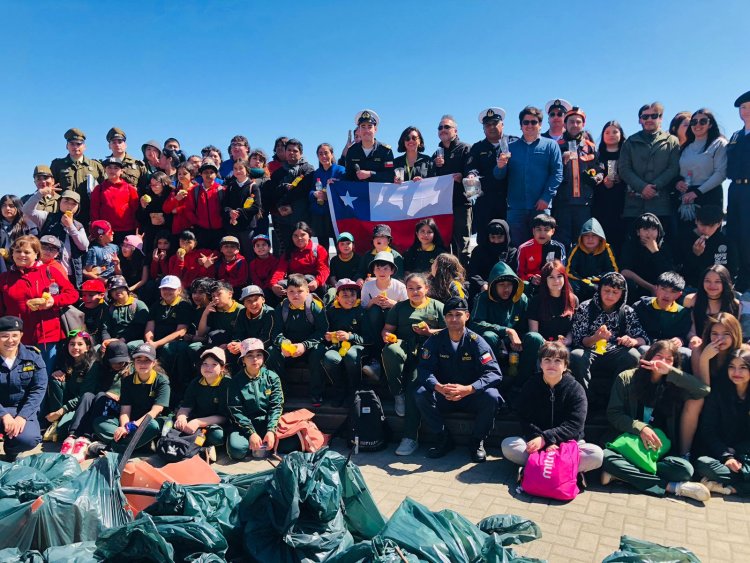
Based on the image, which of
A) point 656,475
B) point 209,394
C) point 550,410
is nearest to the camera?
point 656,475

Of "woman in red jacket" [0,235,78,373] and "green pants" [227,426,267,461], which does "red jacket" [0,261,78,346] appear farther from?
"green pants" [227,426,267,461]

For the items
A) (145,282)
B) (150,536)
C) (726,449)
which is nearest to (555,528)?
(726,449)

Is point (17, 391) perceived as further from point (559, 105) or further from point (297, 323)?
point (559, 105)

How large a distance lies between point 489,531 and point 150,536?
216 centimetres

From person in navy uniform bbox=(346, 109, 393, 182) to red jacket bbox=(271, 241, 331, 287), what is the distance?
1717 mm

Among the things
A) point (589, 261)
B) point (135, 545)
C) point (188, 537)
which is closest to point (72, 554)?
point (135, 545)

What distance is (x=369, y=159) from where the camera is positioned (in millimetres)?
8688

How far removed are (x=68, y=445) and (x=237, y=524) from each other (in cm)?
363

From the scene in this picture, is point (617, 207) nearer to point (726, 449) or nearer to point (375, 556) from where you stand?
point (726, 449)

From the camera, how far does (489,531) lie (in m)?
3.45

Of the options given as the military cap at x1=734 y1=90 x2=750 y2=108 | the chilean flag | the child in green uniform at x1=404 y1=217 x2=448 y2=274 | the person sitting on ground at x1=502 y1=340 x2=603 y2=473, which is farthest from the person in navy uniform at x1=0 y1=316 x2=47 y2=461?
the military cap at x1=734 y1=90 x2=750 y2=108

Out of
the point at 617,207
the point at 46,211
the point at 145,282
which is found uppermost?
the point at 46,211

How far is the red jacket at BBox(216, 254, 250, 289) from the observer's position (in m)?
7.76

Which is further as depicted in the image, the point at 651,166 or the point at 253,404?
the point at 651,166
